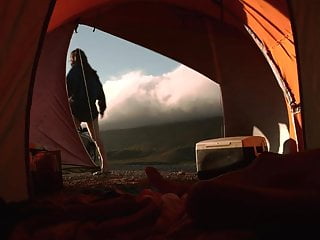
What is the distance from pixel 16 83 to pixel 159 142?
4632mm

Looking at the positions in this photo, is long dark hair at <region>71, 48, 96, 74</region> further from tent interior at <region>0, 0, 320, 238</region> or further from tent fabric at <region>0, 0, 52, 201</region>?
tent fabric at <region>0, 0, 52, 201</region>

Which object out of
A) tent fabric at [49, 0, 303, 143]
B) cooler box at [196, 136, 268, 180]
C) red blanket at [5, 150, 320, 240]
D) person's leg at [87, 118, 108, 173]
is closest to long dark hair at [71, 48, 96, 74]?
tent fabric at [49, 0, 303, 143]

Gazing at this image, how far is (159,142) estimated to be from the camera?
20.5 ft

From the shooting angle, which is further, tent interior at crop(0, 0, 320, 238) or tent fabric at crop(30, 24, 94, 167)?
tent fabric at crop(30, 24, 94, 167)

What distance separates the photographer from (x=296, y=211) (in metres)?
0.70

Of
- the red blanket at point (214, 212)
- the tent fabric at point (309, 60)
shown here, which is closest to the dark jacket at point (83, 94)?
the tent fabric at point (309, 60)

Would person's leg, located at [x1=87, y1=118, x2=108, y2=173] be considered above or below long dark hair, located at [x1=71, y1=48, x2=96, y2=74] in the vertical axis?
below

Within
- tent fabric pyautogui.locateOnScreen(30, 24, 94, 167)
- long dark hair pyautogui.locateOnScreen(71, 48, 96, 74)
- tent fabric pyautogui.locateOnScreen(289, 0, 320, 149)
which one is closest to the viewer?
tent fabric pyautogui.locateOnScreen(289, 0, 320, 149)

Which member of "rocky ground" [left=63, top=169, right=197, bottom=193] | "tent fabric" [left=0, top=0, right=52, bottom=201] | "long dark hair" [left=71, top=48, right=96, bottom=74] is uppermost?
"long dark hair" [left=71, top=48, right=96, bottom=74]

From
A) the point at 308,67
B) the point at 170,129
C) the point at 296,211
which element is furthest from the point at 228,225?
the point at 170,129

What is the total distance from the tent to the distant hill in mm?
1353

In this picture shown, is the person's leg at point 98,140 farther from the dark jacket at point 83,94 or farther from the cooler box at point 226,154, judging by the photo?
the cooler box at point 226,154

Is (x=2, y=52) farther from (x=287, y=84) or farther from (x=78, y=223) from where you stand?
(x=287, y=84)

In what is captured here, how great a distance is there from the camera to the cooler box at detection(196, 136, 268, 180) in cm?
259
